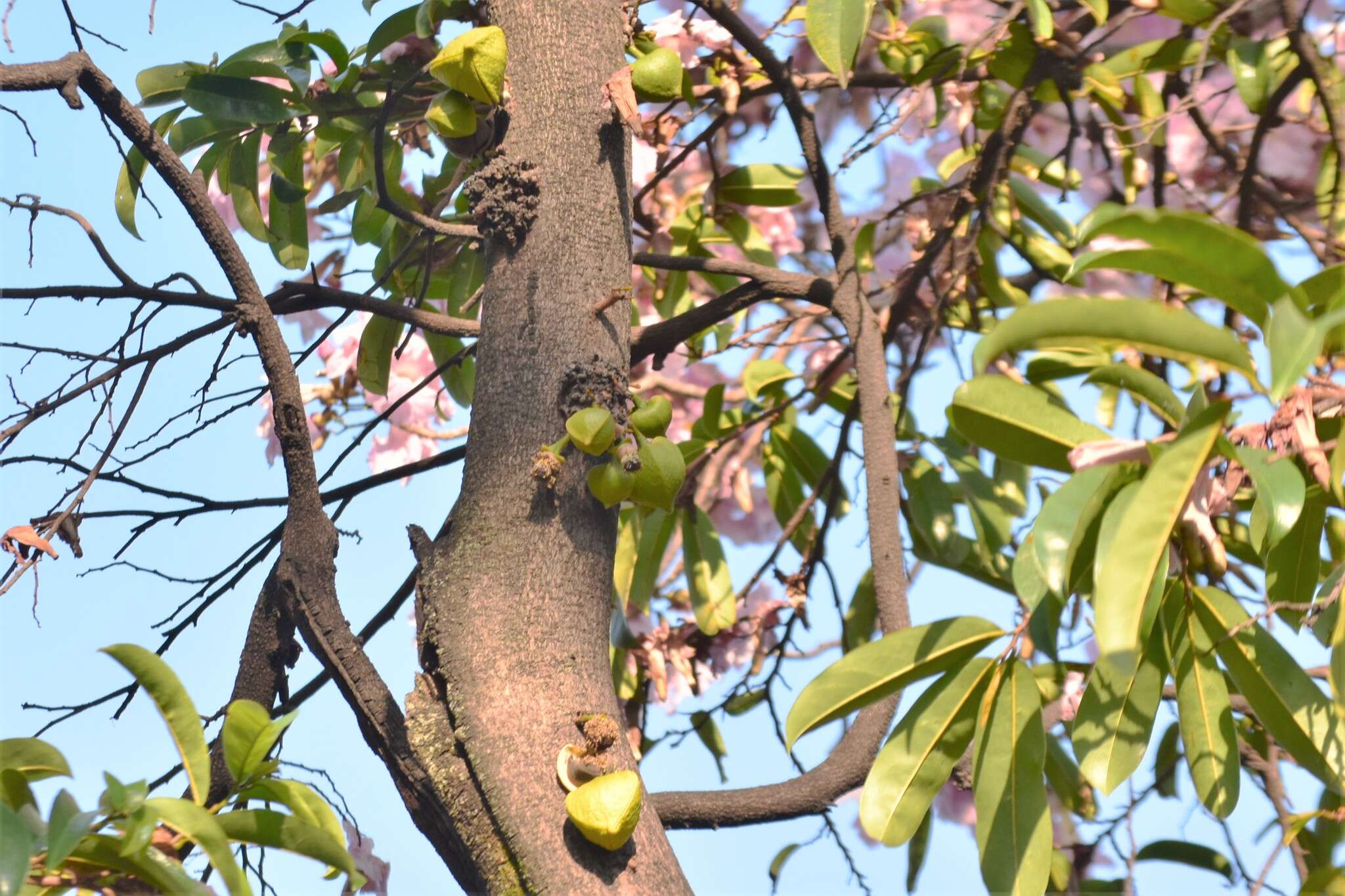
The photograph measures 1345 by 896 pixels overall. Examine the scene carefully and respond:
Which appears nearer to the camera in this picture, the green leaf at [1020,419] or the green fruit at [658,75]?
the green leaf at [1020,419]

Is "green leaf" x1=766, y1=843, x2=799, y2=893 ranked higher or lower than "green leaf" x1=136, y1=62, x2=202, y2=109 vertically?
lower

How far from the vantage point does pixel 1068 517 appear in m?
0.62

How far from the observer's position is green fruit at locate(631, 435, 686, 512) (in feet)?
2.70

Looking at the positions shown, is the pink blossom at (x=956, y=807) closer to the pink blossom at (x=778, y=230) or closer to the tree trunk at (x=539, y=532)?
the pink blossom at (x=778, y=230)

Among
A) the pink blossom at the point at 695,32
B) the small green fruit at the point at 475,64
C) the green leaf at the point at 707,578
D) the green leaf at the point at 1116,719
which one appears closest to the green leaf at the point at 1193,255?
the green leaf at the point at 1116,719

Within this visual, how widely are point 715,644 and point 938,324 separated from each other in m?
0.52

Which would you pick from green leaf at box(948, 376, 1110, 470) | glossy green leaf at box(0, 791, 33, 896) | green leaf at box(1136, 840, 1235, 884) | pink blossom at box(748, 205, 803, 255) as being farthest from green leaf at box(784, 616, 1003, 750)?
pink blossom at box(748, 205, 803, 255)

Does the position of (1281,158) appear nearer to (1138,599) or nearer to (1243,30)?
(1243,30)

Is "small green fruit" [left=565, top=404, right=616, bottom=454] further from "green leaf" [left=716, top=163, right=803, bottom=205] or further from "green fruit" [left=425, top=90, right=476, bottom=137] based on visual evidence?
"green leaf" [left=716, top=163, right=803, bottom=205]

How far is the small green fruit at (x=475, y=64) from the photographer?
87 centimetres

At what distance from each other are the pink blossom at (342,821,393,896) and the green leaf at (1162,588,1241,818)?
2.28 feet

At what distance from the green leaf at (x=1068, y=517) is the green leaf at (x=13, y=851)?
0.52m

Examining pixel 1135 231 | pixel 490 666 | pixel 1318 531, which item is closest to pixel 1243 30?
pixel 1318 531

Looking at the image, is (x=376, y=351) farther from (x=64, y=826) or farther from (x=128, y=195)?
(x=64, y=826)
